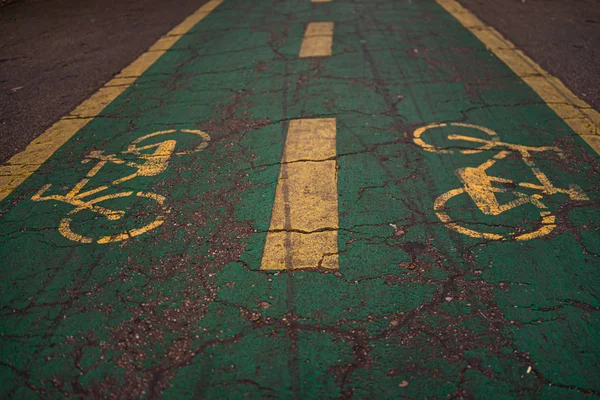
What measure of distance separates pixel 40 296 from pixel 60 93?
3.63 meters

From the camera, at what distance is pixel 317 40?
23.5ft

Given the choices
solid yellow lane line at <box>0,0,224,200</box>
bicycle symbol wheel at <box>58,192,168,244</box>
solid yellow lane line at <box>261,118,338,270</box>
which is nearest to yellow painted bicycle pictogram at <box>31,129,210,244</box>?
bicycle symbol wheel at <box>58,192,168,244</box>

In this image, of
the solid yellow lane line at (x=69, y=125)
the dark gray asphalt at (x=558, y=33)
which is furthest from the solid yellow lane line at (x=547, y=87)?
the solid yellow lane line at (x=69, y=125)

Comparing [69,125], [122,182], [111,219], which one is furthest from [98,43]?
[111,219]

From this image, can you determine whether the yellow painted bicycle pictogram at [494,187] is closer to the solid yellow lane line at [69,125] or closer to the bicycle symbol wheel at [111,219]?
the bicycle symbol wheel at [111,219]

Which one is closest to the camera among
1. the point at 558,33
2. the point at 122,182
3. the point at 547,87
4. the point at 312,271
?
the point at 312,271

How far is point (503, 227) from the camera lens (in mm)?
3205

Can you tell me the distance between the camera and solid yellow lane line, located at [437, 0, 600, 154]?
448 centimetres

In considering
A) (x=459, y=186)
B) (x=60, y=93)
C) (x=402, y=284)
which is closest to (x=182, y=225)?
(x=402, y=284)

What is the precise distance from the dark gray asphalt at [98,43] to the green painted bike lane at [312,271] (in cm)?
80

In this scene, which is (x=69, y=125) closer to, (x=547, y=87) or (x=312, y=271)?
(x=312, y=271)

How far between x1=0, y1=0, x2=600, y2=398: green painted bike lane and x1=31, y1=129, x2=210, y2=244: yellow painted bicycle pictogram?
Result: 1.5 inches

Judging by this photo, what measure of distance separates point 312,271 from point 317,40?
4.96 metres

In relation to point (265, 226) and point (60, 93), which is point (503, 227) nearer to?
point (265, 226)
